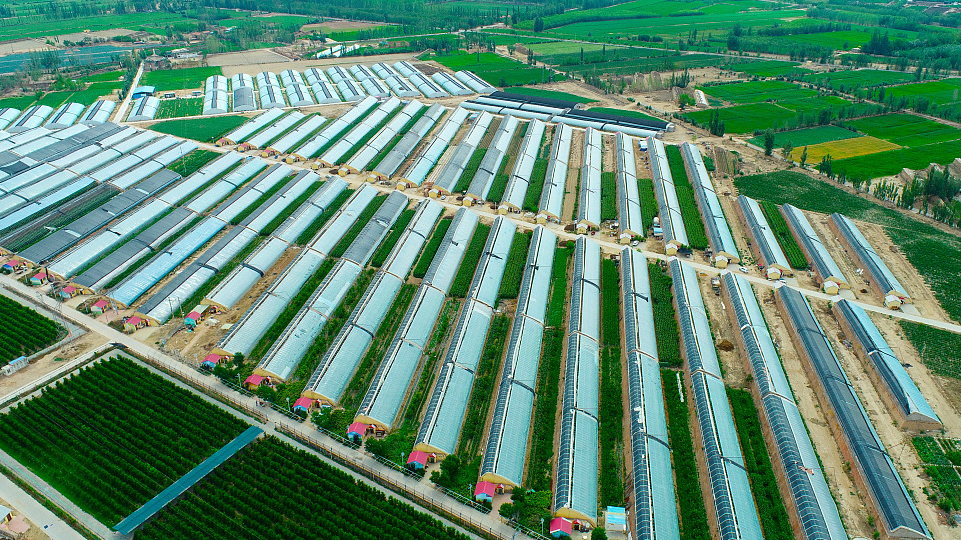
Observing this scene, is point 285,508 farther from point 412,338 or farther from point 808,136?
point 808,136

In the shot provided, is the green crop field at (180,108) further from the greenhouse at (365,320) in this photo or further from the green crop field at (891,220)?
the green crop field at (891,220)

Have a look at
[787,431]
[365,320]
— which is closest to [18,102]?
[365,320]

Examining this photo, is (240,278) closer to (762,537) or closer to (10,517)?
(10,517)

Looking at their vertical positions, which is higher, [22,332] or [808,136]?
[808,136]

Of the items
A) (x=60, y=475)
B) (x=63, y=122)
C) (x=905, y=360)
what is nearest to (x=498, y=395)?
(x=60, y=475)

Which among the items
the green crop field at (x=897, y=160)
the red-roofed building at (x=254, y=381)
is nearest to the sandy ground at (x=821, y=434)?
the red-roofed building at (x=254, y=381)

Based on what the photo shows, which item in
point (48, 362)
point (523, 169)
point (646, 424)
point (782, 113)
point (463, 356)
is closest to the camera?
point (646, 424)
